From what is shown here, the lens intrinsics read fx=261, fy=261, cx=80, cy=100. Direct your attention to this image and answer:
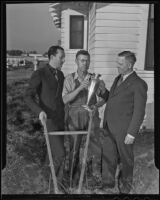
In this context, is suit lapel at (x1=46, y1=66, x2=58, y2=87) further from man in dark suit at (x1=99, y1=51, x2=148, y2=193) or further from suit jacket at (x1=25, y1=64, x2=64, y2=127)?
man in dark suit at (x1=99, y1=51, x2=148, y2=193)

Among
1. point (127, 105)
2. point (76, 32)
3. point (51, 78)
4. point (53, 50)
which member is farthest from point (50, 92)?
point (127, 105)

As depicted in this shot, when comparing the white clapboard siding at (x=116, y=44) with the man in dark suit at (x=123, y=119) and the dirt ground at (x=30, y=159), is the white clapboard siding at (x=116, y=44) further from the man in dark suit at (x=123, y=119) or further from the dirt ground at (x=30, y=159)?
the dirt ground at (x=30, y=159)

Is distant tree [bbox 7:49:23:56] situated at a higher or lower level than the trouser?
higher

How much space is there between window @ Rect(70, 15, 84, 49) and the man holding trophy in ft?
0.27

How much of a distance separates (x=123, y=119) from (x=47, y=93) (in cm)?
76

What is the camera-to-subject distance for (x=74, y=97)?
246 cm

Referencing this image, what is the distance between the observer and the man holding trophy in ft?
8.05

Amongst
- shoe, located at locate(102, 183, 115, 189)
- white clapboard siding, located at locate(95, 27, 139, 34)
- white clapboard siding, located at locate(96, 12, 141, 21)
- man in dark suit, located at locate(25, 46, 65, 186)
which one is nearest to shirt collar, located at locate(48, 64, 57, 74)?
man in dark suit, located at locate(25, 46, 65, 186)

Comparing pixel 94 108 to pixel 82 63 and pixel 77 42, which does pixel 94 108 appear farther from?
pixel 77 42

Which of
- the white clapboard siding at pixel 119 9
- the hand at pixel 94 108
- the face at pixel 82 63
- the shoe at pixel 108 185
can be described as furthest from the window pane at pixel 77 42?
the shoe at pixel 108 185

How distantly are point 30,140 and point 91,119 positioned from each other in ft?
2.05

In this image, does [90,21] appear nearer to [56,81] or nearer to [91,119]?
[56,81]

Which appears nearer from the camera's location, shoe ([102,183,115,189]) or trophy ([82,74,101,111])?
trophy ([82,74,101,111])

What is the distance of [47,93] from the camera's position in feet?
8.04
